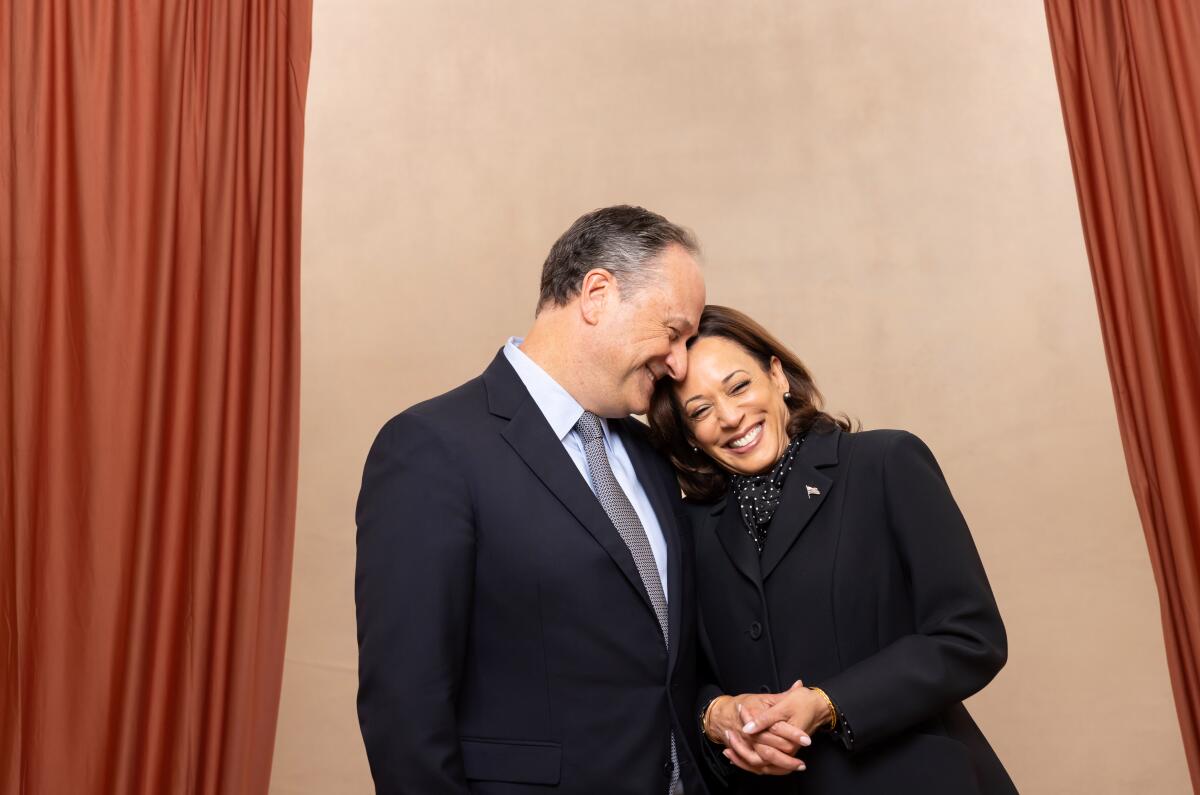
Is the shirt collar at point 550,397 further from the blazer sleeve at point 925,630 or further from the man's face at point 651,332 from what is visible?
the blazer sleeve at point 925,630

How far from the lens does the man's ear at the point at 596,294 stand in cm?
226

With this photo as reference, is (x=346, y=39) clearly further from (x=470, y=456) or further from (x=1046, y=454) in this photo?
(x=1046, y=454)

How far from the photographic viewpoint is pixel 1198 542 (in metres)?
2.97

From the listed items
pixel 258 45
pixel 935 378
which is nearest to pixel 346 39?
pixel 258 45

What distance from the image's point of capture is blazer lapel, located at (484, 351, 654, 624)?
2023 mm

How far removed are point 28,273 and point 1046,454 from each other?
3212 millimetres

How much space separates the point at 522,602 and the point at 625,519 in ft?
0.95

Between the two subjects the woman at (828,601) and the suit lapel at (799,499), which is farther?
the suit lapel at (799,499)

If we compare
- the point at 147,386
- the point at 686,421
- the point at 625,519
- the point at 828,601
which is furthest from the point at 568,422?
the point at 147,386

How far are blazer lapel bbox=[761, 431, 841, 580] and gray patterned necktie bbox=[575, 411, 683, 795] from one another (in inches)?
9.1

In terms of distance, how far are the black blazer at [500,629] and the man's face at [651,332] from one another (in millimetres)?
238

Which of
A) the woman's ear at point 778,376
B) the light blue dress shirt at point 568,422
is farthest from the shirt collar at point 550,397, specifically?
the woman's ear at point 778,376

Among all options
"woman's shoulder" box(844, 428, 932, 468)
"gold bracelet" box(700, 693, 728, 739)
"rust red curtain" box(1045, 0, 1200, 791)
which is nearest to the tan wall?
"rust red curtain" box(1045, 0, 1200, 791)

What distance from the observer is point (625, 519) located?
2.14 meters
